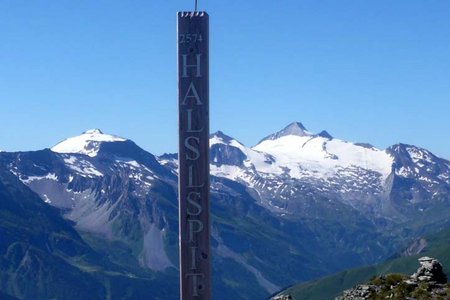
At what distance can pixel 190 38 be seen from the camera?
20.9 metres

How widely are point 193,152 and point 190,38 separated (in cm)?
278

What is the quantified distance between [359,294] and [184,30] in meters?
29.8

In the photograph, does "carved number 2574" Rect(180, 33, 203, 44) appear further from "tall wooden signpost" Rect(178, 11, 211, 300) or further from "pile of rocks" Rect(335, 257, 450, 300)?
"pile of rocks" Rect(335, 257, 450, 300)

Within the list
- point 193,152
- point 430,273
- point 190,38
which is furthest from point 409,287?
point 190,38

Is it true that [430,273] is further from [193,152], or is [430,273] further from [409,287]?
[193,152]

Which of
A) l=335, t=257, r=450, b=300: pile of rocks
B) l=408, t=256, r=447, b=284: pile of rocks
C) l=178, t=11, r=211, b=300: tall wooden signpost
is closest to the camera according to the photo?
l=178, t=11, r=211, b=300: tall wooden signpost

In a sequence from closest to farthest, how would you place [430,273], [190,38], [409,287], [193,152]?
[190,38], [193,152], [409,287], [430,273]

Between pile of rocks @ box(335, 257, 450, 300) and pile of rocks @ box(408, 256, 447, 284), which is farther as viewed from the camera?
pile of rocks @ box(408, 256, 447, 284)

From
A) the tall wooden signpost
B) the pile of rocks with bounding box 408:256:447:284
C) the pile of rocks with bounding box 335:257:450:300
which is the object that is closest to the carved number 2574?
the tall wooden signpost

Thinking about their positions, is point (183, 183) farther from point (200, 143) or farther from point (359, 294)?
point (359, 294)

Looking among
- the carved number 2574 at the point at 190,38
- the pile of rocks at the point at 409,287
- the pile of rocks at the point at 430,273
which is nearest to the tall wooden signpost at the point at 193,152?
the carved number 2574 at the point at 190,38

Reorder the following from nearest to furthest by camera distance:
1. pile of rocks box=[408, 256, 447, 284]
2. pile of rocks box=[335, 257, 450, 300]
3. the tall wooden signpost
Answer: the tall wooden signpost < pile of rocks box=[335, 257, 450, 300] < pile of rocks box=[408, 256, 447, 284]

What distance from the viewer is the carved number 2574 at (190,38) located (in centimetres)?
2089

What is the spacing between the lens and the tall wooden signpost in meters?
20.9
